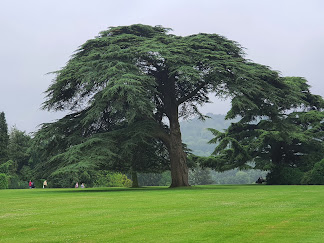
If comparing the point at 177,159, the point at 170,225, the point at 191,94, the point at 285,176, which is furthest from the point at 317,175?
the point at 170,225

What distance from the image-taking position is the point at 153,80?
35250mm

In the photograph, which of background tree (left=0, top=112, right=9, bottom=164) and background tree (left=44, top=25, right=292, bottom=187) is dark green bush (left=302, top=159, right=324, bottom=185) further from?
background tree (left=0, top=112, right=9, bottom=164)

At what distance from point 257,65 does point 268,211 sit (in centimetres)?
2548

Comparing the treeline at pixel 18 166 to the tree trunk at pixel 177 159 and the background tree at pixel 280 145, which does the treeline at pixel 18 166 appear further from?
A: the tree trunk at pixel 177 159

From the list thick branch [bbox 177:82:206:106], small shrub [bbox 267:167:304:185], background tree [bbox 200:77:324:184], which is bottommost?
small shrub [bbox 267:167:304:185]

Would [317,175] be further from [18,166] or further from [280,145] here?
[18,166]

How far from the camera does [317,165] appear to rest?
140 feet

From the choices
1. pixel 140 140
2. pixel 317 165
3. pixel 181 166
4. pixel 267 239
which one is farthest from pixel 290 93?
pixel 267 239

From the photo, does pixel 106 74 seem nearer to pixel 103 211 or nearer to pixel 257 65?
pixel 257 65

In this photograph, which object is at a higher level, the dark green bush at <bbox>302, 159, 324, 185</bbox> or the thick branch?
the thick branch

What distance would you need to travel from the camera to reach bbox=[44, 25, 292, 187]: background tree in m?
33.9

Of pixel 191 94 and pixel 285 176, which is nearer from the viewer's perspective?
pixel 191 94

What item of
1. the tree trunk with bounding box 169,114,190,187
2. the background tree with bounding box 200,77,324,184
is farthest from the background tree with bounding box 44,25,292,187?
the background tree with bounding box 200,77,324,184

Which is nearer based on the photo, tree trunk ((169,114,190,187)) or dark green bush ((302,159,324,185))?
tree trunk ((169,114,190,187))
